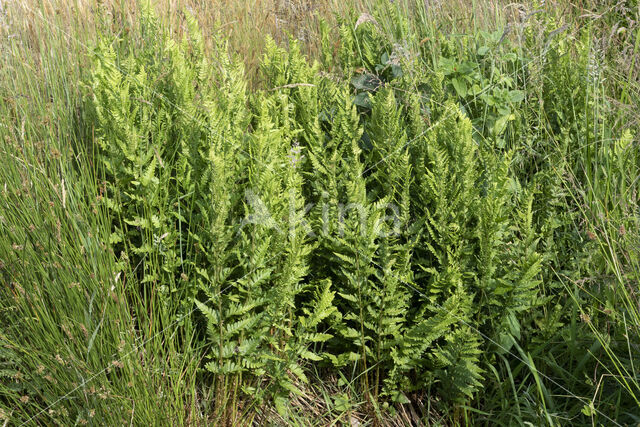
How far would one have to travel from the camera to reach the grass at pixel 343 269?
1900 millimetres

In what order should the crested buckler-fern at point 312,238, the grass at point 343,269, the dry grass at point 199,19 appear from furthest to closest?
1. the dry grass at point 199,19
2. the crested buckler-fern at point 312,238
3. the grass at point 343,269

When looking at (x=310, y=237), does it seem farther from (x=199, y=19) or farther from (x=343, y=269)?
(x=199, y=19)

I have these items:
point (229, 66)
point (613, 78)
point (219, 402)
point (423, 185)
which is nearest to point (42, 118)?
point (229, 66)

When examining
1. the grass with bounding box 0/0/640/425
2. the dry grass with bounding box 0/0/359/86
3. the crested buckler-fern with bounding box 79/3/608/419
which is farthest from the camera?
the dry grass with bounding box 0/0/359/86

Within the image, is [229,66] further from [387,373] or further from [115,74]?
[387,373]

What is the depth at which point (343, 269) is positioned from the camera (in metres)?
2.16

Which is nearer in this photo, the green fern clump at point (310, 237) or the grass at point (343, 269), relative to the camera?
the grass at point (343, 269)

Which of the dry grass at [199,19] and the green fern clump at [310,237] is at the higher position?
the dry grass at [199,19]

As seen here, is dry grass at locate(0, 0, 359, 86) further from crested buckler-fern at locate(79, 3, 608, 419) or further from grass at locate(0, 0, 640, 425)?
crested buckler-fern at locate(79, 3, 608, 419)

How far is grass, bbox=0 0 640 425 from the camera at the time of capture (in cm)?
190

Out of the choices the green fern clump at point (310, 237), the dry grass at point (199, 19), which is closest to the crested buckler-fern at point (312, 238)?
the green fern clump at point (310, 237)

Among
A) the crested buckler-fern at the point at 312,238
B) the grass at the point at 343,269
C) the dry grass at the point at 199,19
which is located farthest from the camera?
the dry grass at the point at 199,19

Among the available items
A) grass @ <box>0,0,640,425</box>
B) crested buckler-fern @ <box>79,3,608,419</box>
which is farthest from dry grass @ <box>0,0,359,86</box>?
crested buckler-fern @ <box>79,3,608,419</box>

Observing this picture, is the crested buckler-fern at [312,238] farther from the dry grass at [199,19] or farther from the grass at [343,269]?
the dry grass at [199,19]
